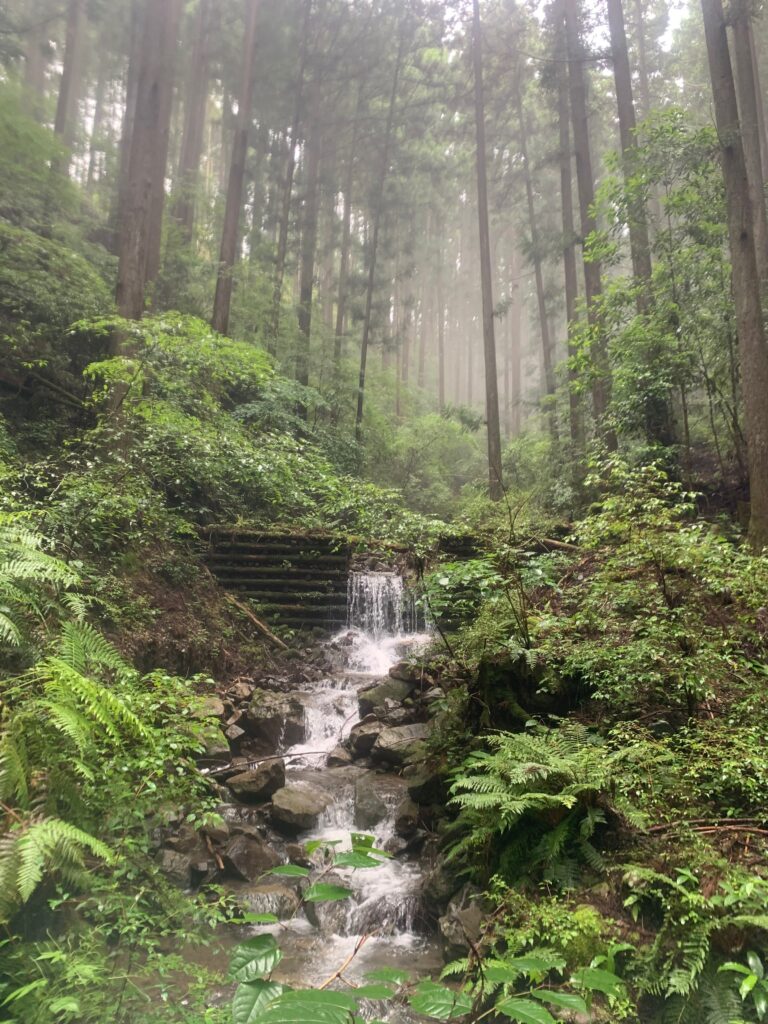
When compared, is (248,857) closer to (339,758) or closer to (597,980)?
(339,758)

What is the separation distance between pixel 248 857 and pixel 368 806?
1536 millimetres

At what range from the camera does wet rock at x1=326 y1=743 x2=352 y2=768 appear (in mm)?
7578

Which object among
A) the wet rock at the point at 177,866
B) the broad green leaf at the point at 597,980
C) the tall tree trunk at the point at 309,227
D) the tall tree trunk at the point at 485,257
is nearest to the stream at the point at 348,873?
the wet rock at the point at 177,866

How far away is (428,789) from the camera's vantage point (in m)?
6.04

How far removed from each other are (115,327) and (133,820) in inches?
320

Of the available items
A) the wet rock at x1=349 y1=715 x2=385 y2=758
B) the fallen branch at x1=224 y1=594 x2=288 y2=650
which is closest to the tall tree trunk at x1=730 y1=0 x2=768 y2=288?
the wet rock at x1=349 y1=715 x2=385 y2=758

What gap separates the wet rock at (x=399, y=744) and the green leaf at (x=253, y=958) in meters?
5.53

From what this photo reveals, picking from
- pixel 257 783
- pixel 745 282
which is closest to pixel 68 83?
pixel 745 282

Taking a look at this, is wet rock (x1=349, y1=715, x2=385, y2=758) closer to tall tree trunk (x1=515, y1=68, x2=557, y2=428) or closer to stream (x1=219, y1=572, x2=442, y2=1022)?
stream (x1=219, y1=572, x2=442, y2=1022)

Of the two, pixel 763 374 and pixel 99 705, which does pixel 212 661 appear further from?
pixel 763 374

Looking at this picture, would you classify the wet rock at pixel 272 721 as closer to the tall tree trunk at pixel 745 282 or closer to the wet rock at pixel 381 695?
the wet rock at pixel 381 695

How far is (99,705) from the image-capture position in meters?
3.24

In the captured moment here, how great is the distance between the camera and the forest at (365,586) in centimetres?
316

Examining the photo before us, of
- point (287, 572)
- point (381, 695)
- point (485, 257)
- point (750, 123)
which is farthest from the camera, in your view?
point (485, 257)
